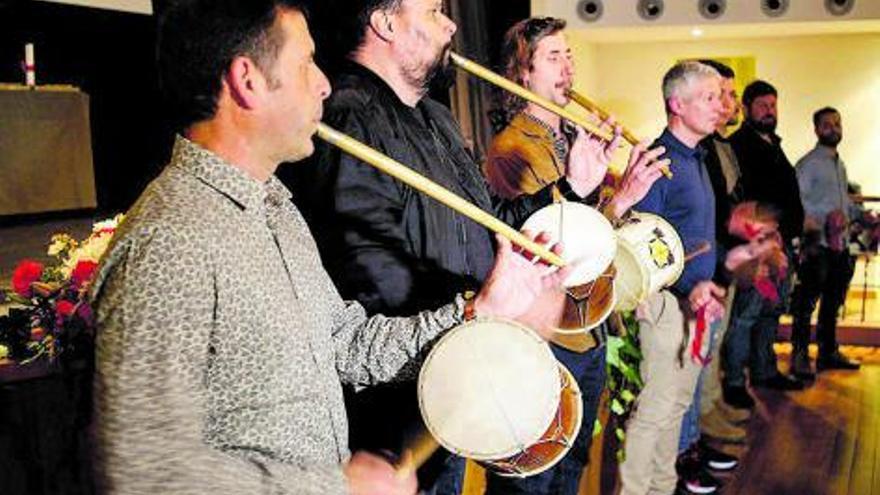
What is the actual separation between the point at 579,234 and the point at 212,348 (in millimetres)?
1019

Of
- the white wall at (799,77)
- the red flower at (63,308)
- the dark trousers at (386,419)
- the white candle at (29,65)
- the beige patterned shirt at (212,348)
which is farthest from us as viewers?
the white wall at (799,77)

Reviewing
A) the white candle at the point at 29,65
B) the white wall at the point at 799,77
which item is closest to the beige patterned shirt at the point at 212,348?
the white candle at the point at 29,65

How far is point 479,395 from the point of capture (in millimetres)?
1511

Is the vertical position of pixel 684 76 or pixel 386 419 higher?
pixel 684 76

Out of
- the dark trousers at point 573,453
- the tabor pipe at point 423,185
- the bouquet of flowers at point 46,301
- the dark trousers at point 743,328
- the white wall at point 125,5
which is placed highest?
the white wall at point 125,5

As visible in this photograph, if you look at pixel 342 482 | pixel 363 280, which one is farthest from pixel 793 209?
pixel 342 482

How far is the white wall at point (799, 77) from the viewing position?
920 centimetres

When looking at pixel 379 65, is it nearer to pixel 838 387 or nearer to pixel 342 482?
pixel 342 482

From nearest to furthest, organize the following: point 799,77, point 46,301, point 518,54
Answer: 1. point 46,301
2. point 518,54
3. point 799,77

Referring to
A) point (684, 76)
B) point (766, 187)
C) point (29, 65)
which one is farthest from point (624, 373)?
point (29, 65)

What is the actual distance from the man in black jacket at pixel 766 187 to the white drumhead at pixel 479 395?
3361 mm

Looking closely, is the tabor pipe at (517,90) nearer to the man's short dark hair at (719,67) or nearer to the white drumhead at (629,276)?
the white drumhead at (629,276)

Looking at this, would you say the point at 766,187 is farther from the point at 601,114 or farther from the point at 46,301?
the point at 46,301

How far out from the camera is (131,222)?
3.68 ft
